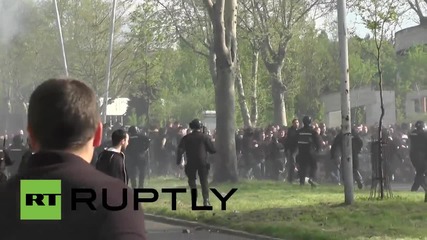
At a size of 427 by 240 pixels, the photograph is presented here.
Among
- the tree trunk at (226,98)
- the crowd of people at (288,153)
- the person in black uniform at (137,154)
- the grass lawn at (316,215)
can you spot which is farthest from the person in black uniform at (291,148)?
the grass lawn at (316,215)

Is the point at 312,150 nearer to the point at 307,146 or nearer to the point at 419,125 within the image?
the point at 307,146

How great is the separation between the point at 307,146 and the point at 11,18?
2787cm

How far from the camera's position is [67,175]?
3.01m

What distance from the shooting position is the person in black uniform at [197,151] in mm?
18672

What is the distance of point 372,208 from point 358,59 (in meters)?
57.4

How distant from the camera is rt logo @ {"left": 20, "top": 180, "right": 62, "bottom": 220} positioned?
299cm

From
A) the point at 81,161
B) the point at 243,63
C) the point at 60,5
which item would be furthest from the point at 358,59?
the point at 81,161

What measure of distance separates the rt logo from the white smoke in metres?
43.4

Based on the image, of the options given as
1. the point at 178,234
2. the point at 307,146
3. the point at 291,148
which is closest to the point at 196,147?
the point at 178,234

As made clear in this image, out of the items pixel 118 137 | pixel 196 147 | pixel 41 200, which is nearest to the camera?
pixel 41 200

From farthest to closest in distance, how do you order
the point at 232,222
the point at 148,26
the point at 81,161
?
the point at 148,26 → the point at 232,222 → the point at 81,161

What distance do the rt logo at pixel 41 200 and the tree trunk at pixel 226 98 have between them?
23.7m

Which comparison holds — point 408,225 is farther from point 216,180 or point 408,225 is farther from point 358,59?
point 358,59

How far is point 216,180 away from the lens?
1080 inches
